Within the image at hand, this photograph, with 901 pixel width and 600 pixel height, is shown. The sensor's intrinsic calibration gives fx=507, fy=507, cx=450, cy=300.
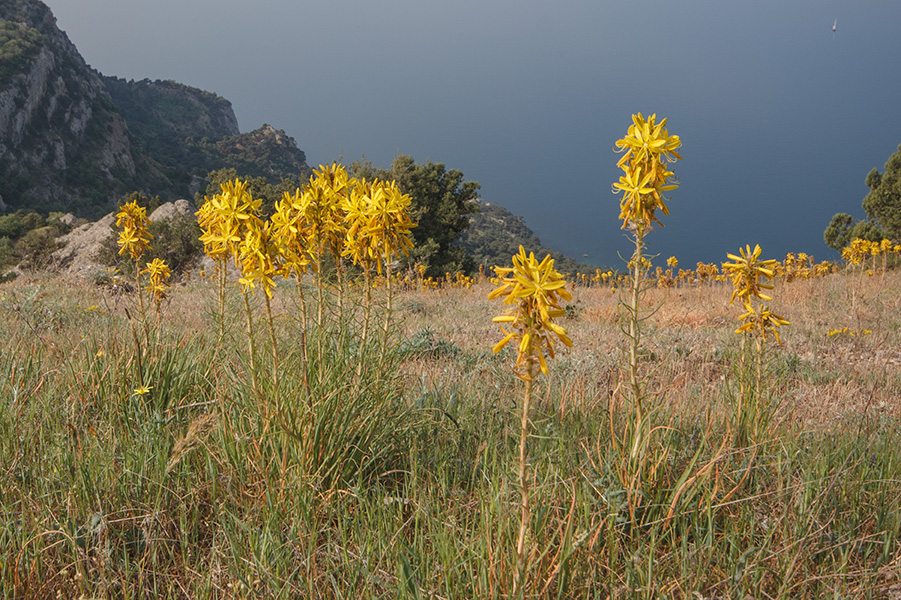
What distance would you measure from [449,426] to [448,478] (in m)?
0.50

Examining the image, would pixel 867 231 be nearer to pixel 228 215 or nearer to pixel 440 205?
pixel 440 205

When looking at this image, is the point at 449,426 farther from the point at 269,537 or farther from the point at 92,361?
the point at 92,361

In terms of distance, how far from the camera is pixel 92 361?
3236 millimetres

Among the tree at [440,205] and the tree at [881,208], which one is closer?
the tree at [881,208]

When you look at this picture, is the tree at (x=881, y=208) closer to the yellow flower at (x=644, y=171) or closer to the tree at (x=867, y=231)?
the tree at (x=867, y=231)

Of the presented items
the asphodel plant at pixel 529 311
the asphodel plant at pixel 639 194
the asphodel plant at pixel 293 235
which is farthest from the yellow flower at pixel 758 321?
the asphodel plant at pixel 293 235

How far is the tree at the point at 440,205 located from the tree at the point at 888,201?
56.4 ft

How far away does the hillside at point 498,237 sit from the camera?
32.9 meters

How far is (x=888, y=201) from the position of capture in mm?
21172

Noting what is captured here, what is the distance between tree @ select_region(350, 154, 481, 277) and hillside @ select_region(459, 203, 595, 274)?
2109 mm

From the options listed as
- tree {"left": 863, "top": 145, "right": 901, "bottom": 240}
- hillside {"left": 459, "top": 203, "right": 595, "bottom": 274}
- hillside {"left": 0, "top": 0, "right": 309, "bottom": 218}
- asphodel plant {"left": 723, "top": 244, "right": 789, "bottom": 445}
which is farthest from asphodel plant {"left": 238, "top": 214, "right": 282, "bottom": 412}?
hillside {"left": 0, "top": 0, "right": 309, "bottom": 218}

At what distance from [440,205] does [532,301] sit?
959 inches

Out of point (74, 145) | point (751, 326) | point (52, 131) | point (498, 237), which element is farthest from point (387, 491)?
point (52, 131)

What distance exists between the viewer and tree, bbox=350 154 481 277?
2433cm
